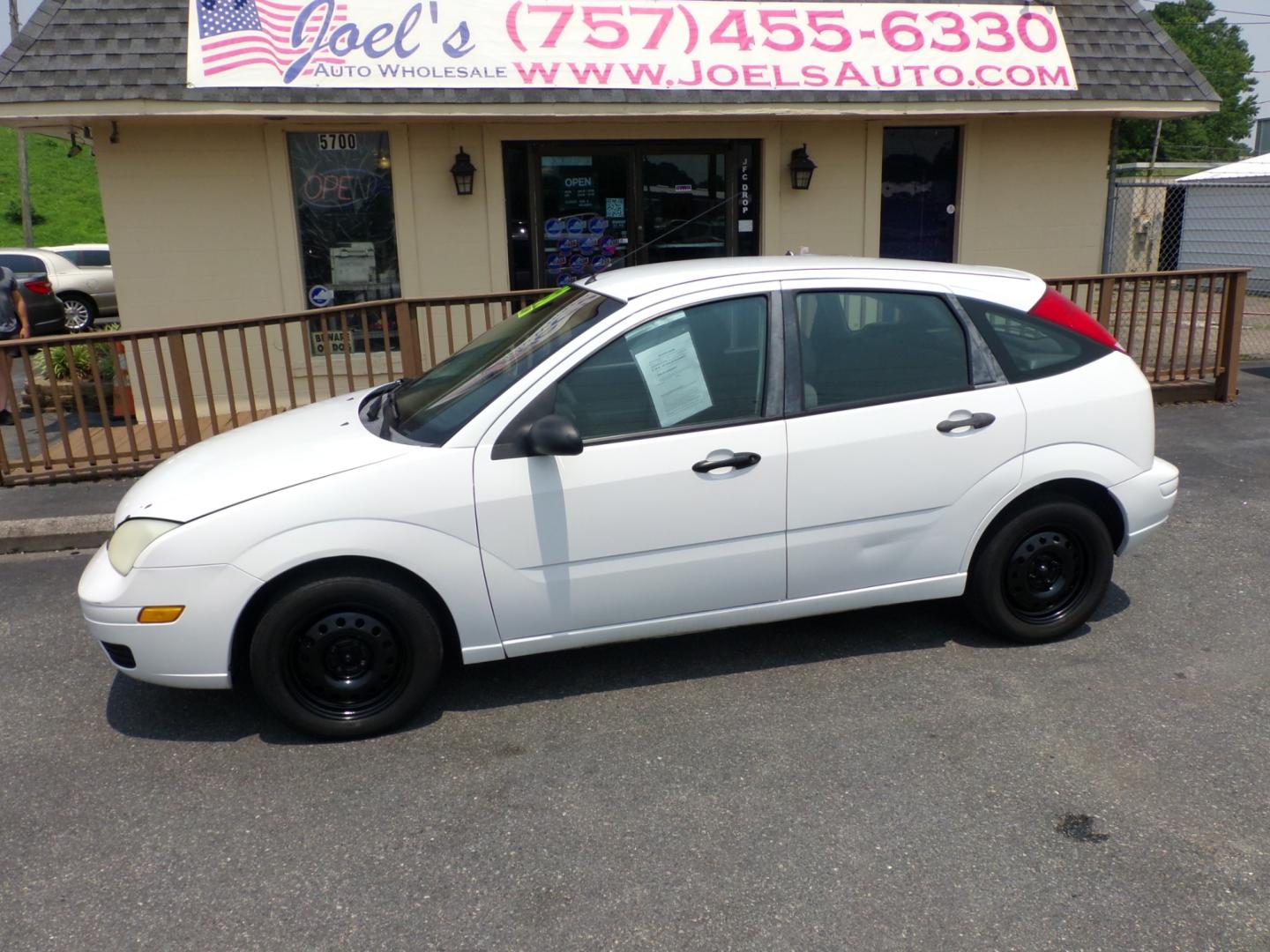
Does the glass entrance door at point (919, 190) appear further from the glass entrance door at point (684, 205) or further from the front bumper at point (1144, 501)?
the front bumper at point (1144, 501)

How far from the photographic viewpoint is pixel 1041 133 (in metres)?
10.9

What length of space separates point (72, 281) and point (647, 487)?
18.5 metres

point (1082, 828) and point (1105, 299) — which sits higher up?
point (1105, 299)

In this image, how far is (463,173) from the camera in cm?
984

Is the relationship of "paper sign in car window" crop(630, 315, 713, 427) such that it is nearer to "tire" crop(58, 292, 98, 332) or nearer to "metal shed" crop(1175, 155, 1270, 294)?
"tire" crop(58, 292, 98, 332)

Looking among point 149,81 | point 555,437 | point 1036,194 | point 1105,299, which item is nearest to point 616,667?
point 555,437

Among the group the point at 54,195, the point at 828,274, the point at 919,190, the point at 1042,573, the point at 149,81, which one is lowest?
the point at 1042,573

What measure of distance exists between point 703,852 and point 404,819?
99cm

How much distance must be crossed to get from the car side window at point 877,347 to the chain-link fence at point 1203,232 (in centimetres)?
1740

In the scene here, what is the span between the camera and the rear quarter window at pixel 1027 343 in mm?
4457

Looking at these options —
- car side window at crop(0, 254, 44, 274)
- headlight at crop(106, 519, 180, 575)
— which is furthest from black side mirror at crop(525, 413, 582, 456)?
car side window at crop(0, 254, 44, 274)

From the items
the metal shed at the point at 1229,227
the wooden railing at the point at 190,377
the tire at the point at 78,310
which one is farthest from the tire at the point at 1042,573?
the metal shed at the point at 1229,227

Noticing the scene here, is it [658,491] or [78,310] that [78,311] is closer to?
[78,310]

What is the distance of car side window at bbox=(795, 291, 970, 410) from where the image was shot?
4270mm
